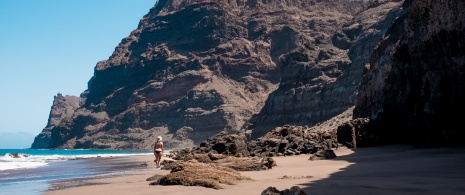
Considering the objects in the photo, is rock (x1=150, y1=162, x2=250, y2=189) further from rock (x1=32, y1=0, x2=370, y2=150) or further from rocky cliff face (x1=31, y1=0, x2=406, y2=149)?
rock (x1=32, y1=0, x2=370, y2=150)

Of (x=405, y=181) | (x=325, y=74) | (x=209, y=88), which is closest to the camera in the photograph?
(x=405, y=181)

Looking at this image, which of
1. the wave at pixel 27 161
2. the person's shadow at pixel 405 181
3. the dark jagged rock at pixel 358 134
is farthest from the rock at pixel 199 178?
the wave at pixel 27 161

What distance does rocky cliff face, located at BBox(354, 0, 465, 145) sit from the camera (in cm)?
1784

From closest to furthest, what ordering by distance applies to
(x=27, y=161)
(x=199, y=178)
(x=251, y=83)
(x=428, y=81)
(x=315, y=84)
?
(x=199, y=178) < (x=428, y=81) < (x=27, y=161) < (x=315, y=84) < (x=251, y=83)

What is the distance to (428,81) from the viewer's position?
19.2m

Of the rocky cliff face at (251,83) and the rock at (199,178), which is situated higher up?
the rocky cliff face at (251,83)

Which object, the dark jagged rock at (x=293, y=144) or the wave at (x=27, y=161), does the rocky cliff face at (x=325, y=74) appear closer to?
the wave at (x=27, y=161)

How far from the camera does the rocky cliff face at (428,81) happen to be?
17.8m

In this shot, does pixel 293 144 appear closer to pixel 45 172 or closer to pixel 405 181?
pixel 45 172

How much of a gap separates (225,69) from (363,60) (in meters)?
85.4

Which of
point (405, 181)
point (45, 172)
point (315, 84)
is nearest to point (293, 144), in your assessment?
point (45, 172)

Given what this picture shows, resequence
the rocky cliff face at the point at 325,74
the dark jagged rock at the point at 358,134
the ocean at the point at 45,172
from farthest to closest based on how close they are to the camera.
Result: the rocky cliff face at the point at 325,74
the dark jagged rock at the point at 358,134
the ocean at the point at 45,172

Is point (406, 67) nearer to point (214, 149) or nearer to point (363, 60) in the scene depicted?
point (214, 149)

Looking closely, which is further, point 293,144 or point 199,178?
point 293,144
